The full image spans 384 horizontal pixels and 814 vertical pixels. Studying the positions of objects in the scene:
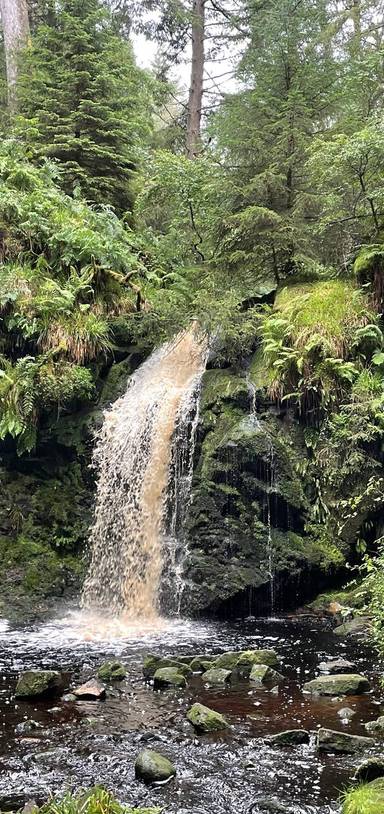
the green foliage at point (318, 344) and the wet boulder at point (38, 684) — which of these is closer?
the wet boulder at point (38, 684)

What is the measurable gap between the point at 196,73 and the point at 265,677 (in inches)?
800

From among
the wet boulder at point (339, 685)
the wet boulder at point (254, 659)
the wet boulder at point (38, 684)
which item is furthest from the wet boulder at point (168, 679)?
the wet boulder at point (339, 685)

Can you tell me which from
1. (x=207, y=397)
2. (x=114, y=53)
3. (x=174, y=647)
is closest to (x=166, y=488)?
(x=207, y=397)

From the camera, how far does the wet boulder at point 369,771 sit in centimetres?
456

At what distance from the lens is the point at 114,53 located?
649 inches

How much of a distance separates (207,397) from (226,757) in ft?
22.6

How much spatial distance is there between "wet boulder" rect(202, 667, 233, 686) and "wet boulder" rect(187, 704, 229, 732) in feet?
3.50

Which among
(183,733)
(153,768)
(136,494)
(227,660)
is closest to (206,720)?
(183,733)

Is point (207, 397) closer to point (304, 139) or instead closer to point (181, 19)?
point (304, 139)

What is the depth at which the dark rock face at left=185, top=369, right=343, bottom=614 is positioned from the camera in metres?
10.0

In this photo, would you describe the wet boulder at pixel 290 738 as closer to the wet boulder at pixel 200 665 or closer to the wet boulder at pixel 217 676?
the wet boulder at pixel 217 676

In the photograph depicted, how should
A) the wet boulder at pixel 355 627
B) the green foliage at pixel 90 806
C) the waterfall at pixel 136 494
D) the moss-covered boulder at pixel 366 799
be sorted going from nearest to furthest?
the green foliage at pixel 90 806 < the moss-covered boulder at pixel 366 799 < the wet boulder at pixel 355 627 < the waterfall at pixel 136 494

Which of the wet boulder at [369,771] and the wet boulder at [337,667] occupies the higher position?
the wet boulder at [369,771]

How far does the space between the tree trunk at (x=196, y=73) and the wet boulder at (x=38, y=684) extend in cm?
1823
